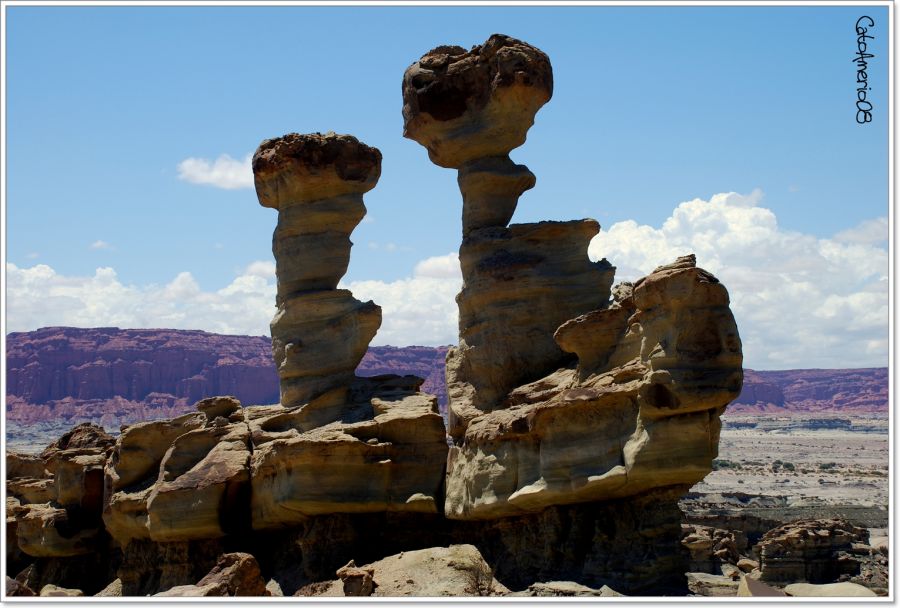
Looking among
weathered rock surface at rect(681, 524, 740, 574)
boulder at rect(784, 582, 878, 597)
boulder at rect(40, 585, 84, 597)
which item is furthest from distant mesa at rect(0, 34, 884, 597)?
boulder at rect(784, 582, 878, 597)

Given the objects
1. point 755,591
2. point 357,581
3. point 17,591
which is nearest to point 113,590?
point 17,591

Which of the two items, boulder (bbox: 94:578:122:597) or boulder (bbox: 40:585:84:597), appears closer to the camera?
boulder (bbox: 40:585:84:597)

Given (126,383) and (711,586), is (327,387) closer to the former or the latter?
(711,586)

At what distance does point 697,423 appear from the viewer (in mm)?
21875

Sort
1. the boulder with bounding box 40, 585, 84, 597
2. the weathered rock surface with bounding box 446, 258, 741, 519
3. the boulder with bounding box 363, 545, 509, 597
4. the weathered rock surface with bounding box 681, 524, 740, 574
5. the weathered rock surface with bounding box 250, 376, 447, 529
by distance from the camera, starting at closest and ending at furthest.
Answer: the weathered rock surface with bounding box 446, 258, 741, 519, the boulder with bounding box 363, 545, 509, 597, the weathered rock surface with bounding box 250, 376, 447, 529, the weathered rock surface with bounding box 681, 524, 740, 574, the boulder with bounding box 40, 585, 84, 597

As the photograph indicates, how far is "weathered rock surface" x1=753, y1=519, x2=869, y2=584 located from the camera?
2816 cm

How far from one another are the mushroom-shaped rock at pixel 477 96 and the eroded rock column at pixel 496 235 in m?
0.02

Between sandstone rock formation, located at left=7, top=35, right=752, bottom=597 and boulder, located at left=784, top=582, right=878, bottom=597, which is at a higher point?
sandstone rock formation, located at left=7, top=35, right=752, bottom=597

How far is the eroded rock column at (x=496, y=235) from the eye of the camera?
27.1 metres

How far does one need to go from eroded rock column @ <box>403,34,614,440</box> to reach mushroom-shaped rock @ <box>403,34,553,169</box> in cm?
2

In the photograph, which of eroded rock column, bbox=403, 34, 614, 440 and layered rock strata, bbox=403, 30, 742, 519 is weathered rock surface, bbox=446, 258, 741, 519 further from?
eroded rock column, bbox=403, 34, 614, 440

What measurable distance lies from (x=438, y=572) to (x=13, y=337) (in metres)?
156

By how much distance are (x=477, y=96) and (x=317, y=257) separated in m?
5.68

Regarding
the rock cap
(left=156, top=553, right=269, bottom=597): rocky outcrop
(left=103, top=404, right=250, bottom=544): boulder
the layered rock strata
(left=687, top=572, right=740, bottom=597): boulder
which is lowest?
(left=687, top=572, right=740, bottom=597): boulder
